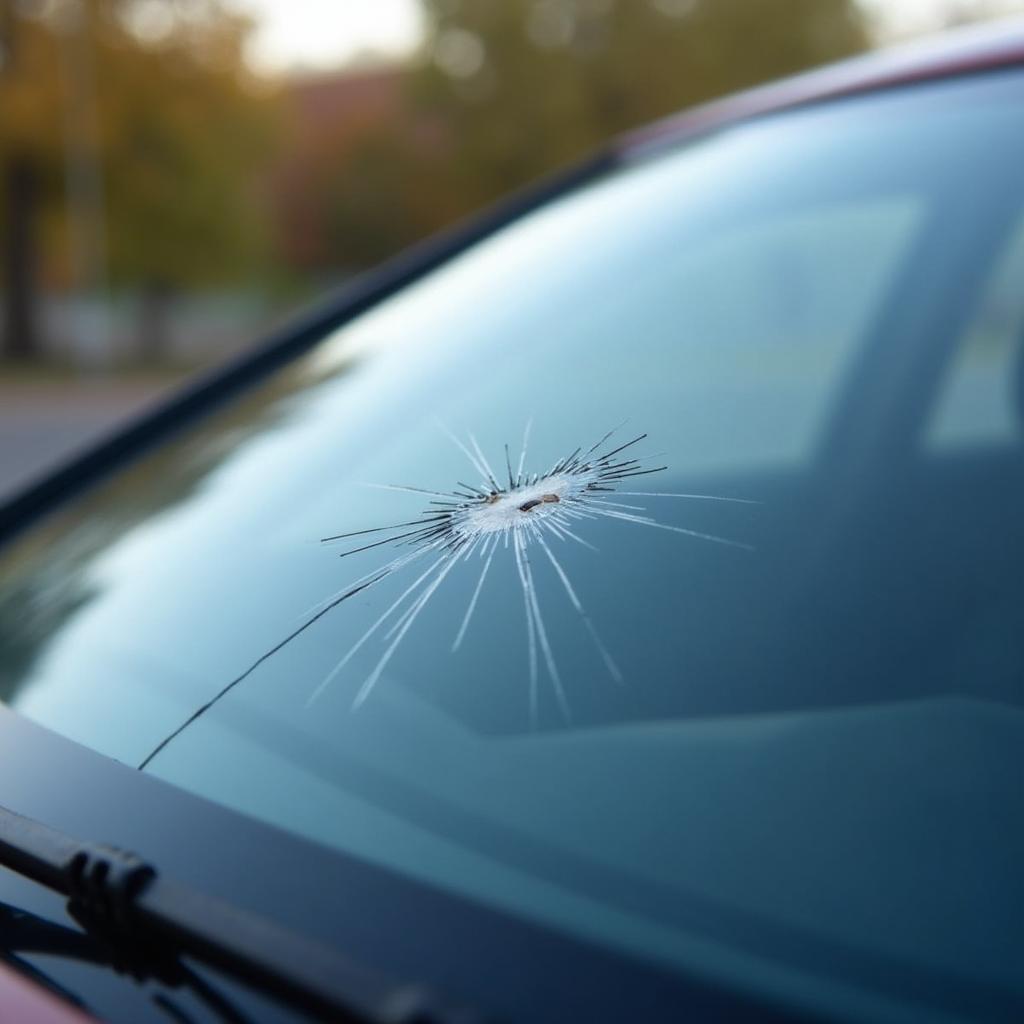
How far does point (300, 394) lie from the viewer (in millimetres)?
1530

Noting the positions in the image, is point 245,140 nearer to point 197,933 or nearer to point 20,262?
point 20,262

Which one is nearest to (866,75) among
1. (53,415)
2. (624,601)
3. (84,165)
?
(624,601)

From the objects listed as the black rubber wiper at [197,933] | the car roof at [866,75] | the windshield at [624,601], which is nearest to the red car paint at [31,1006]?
the black rubber wiper at [197,933]

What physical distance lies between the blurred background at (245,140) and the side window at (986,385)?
53.6 ft

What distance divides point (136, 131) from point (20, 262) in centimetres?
382

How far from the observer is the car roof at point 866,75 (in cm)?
143

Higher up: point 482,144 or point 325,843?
point 482,144

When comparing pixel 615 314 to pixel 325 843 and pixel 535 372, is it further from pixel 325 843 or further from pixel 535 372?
pixel 325 843

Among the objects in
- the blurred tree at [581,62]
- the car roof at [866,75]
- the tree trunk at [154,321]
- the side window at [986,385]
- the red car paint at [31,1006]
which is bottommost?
the red car paint at [31,1006]

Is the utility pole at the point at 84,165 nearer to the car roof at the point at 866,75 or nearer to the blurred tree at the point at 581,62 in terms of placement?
the blurred tree at the point at 581,62

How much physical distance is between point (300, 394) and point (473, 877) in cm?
81

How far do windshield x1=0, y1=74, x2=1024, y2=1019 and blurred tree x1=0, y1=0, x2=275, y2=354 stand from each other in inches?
1041

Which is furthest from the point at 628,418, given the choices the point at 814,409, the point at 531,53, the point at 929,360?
the point at 531,53

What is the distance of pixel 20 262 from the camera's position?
28750 millimetres
